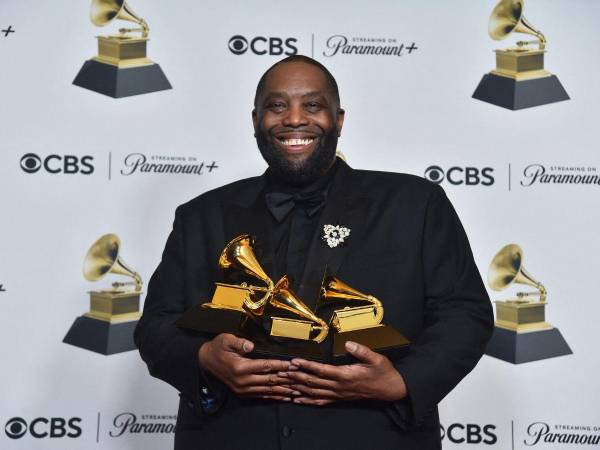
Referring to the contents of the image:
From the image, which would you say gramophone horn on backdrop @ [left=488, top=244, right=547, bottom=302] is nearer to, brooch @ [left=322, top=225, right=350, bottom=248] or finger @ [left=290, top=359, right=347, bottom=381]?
brooch @ [left=322, top=225, right=350, bottom=248]

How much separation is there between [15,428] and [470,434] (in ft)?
5.41

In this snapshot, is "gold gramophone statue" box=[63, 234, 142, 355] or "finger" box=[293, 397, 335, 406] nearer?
"finger" box=[293, 397, 335, 406]

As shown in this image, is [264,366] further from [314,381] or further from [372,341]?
[372,341]

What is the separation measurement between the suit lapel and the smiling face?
0.28ft

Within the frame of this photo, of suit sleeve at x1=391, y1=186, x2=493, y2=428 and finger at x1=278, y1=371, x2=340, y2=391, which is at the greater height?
suit sleeve at x1=391, y1=186, x2=493, y2=428

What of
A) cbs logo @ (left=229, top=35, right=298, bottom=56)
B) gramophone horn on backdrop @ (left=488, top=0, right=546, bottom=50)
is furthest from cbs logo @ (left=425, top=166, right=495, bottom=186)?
cbs logo @ (left=229, top=35, right=298, bottom=56)

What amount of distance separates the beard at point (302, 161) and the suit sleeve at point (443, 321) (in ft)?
0.97

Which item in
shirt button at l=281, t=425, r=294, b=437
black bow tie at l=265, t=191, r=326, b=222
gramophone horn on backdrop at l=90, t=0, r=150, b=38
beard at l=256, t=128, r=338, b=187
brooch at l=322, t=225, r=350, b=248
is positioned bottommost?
shirt button at l=281, t=425, r=294, b=437

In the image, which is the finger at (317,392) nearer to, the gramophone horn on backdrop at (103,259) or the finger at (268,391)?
the finger at (268,391)

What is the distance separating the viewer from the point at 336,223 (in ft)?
6.16

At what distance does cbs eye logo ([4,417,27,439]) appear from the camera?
9.75 feet

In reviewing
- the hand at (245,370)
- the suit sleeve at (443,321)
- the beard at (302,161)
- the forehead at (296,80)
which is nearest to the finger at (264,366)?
the hand at (245,370)

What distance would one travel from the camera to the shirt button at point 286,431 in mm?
1744

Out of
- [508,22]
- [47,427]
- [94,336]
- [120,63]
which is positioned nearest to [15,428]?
[47,427]
